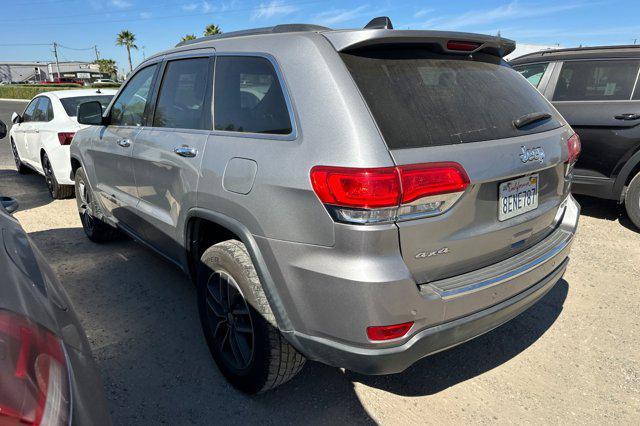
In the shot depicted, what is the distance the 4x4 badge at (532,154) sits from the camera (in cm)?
211

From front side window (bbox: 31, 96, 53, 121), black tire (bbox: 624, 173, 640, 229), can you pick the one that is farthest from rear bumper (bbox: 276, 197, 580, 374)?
front side window (bbox: 31, 96, 53, 121)

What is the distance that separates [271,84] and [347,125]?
1.98 ft

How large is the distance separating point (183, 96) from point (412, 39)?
5.24ft

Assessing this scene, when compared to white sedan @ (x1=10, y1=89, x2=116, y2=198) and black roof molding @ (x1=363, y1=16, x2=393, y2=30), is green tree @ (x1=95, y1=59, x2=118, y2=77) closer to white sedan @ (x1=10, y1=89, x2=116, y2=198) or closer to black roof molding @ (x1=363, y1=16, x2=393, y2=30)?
white sedan @ (x1=10, y1=89, x2=116, y2=198)

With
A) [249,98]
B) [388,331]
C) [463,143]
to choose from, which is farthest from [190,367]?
[463,143]

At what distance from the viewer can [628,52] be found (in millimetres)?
4996

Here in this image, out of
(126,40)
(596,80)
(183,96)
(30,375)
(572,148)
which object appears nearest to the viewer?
(30,375)

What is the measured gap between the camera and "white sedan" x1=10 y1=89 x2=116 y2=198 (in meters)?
5.88

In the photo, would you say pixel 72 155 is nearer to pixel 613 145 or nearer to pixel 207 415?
pixel 207 415

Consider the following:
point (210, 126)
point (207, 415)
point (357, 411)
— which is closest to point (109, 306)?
point (207, 415)

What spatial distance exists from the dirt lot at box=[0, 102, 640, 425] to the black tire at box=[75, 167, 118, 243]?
73 cm

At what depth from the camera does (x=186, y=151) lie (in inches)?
103

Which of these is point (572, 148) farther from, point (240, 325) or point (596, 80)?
point (596, 80)

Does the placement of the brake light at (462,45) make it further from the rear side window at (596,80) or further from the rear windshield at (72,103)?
the rear windshield at (72,103)
